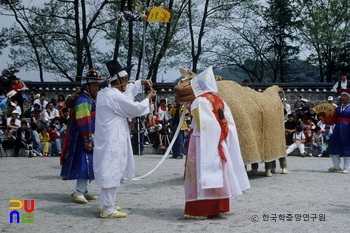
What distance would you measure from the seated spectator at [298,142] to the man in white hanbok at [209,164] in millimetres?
9149

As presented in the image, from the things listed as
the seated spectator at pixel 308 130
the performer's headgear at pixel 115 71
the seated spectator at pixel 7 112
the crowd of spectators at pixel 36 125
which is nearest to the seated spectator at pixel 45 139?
the crowd of spectators at pixel 36 125

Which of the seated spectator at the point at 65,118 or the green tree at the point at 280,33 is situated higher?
the green tree at the point at 280,33

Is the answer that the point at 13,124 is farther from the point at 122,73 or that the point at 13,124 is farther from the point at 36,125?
the point at 122,73

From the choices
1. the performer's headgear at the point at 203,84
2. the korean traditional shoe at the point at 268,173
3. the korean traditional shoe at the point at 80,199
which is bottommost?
the korean traditional shoe at the point at 80,199

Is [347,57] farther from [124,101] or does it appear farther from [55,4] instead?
[124,101]

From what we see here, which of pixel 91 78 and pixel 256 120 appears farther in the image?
pixel 256 120

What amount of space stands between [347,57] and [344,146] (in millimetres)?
15672

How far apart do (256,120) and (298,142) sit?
6.16m

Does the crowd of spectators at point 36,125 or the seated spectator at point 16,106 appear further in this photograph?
the seated spectator at point 16,106

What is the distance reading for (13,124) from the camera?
16.5m

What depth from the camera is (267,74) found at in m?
29.0

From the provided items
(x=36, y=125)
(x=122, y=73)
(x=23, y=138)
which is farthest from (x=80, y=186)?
(x=36, y=125)

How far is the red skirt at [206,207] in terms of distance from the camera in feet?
22.1

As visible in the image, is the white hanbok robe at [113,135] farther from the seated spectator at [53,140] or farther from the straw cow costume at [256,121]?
the seated spectator at [53,140]
